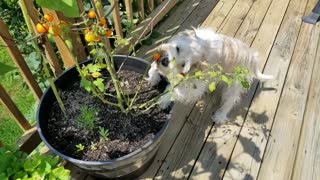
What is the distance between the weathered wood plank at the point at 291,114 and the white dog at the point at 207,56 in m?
0.38

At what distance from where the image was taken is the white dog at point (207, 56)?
1.73 meters

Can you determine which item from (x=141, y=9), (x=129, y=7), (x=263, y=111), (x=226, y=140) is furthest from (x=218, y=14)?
(x=226, y=140)

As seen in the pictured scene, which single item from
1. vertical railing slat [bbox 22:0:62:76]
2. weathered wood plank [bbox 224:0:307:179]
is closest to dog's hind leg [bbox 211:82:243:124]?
weathered wood plank [bbox 224:0:307:179]

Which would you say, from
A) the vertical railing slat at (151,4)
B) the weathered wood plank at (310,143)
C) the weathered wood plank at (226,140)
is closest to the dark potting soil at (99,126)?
the weathered wood plank at (226,140)

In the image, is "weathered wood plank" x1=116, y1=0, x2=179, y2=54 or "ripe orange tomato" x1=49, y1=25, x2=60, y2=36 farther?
"weathered wood plank" x1=116, y1=0, x2=179, y2=54

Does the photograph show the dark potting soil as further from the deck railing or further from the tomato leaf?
the tomato leaf

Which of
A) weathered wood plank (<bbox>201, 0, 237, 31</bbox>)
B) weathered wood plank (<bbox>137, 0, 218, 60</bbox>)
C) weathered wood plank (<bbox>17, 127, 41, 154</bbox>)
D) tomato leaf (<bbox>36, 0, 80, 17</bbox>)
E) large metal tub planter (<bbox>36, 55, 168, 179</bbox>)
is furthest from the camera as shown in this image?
weathered wood plank (<bbox>201, 0, 237, 31</bbox>)

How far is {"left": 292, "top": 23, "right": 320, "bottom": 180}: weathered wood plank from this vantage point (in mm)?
2076

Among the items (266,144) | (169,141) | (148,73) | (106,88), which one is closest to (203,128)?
(169,141)

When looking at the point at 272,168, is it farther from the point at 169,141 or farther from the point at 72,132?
the point at 72,132

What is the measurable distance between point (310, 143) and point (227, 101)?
2.09 feet

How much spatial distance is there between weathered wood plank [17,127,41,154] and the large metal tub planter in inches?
11.6

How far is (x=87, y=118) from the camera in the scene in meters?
1.74

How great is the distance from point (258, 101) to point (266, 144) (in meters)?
0.38
